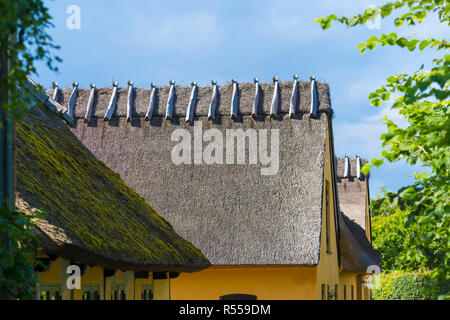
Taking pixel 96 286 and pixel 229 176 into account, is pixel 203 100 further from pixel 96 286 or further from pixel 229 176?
pixel 96 286

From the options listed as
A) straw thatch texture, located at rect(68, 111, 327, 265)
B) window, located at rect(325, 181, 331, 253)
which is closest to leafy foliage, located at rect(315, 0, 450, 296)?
straw thatch texture, located at rect(68, 111, 327, 265)

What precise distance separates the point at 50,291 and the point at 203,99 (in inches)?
499

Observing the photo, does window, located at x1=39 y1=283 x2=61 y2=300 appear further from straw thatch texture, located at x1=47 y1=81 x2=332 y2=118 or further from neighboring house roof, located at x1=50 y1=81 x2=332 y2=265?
straw thatch texture, located at x1=47 y1=81 x2=332 y2=118

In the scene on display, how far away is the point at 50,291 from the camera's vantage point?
8008mm

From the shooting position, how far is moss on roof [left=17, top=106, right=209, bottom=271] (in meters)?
7.62

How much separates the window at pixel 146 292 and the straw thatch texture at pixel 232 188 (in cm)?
407

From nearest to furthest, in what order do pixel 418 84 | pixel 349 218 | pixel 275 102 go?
pixel 418 84 → pixel 275 102 → pixel 349 218

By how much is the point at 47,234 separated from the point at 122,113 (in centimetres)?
1414

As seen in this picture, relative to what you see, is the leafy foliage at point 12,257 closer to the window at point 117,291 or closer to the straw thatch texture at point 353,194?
the window at point 117,291

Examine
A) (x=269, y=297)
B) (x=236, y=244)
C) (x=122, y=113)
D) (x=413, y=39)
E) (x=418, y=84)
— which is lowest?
(x=269, y=297)

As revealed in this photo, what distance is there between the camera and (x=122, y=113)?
20.7 m

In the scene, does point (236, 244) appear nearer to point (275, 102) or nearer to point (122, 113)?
point (275, 102)
